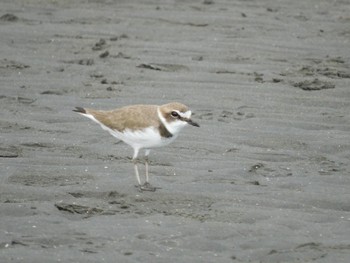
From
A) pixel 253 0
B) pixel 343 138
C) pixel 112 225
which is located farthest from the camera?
pixel 253 0

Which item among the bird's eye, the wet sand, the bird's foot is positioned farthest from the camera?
the bird's eye

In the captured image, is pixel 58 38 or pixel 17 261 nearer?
pixel 17 261

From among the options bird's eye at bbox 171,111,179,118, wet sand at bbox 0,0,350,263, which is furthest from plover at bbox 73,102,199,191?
wet sand at bbox 0,0,350,263

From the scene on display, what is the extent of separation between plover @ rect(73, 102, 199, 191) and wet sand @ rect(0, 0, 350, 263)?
0.37 m

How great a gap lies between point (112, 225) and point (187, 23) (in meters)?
7.60

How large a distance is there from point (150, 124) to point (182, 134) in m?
1.67

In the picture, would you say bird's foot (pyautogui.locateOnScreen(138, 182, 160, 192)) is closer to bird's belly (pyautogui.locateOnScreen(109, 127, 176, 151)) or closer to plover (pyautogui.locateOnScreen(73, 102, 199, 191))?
plover (pyautogui.locateOnScreen(73, 102, 199, 191))

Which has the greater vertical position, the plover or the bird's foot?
the plover

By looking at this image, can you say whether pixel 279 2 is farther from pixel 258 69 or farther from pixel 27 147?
pixel 27 147

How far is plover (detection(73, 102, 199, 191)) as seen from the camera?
7.45 metres

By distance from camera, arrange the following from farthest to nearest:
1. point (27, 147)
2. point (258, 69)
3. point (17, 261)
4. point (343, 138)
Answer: point (258, 69)
point (343, 138)
point (27, 147)
point (17, 261)

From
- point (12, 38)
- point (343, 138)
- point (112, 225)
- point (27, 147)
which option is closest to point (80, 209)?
point (112, 225)

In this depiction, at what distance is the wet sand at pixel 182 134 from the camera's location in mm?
6305

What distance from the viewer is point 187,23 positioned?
13.6 m
